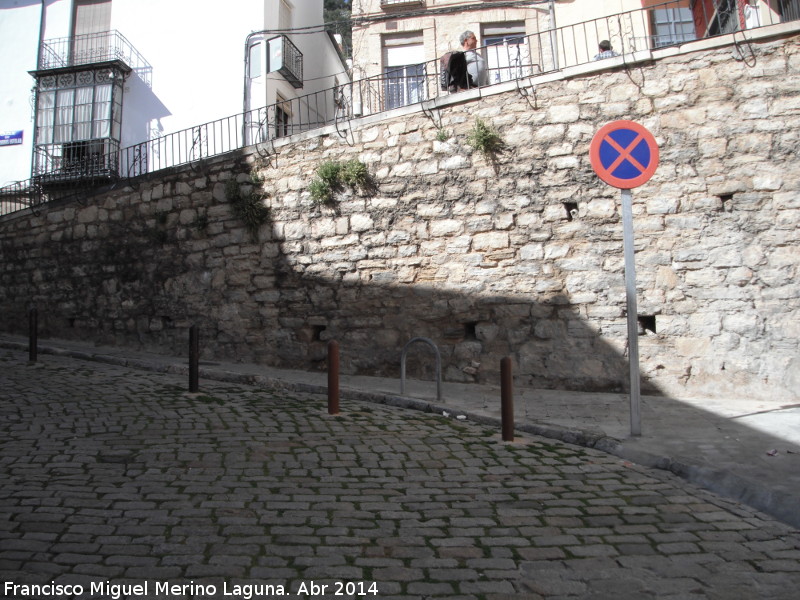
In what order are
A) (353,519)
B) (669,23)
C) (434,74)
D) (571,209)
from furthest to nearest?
(669,23) < (434,74) < (571,209) < (353,519)

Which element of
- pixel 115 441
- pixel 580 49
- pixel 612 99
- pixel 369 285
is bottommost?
pixel 115 441

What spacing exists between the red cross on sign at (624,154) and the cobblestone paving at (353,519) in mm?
2277

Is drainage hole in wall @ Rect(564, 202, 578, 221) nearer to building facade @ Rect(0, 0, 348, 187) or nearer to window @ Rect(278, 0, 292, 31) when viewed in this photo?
building facade @ Rect(0, 0, 348, 187)

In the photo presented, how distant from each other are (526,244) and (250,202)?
4.40 meters

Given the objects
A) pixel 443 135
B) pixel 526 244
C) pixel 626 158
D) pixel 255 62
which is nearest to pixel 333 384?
pixel 526 244

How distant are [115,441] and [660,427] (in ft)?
15.0

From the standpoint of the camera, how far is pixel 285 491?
12.1 ft

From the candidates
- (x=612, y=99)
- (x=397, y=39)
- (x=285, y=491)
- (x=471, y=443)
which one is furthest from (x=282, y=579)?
(x=397, y=39)

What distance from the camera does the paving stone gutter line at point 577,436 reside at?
346cm

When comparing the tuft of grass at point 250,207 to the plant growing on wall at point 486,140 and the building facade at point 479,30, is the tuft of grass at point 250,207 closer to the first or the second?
the plant growing on wall at point 486,140

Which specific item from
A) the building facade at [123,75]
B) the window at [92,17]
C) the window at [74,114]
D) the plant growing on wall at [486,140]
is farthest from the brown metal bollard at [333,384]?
the window at [92,17]

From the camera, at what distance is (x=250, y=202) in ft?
30.3

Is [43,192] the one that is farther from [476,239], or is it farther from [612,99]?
[612,99]

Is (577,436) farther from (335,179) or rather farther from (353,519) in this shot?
(335,179)
